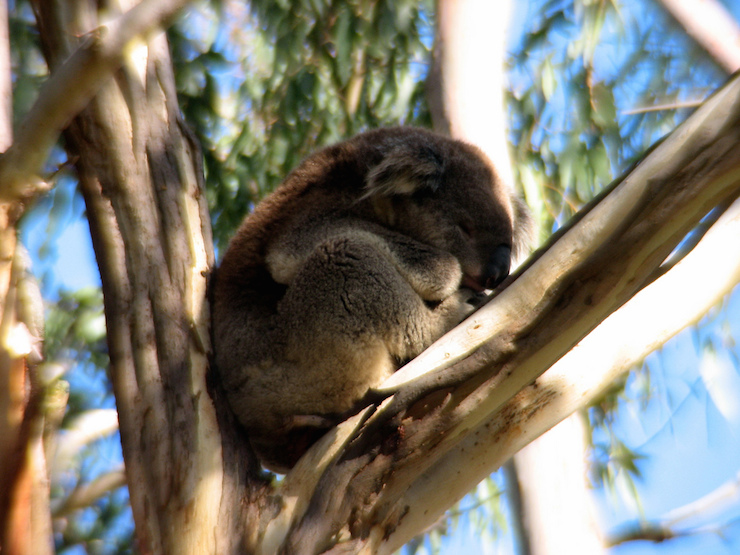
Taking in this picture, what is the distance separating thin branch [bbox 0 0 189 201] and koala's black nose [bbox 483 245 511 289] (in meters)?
1.28

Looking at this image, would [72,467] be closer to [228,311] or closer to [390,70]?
[228,311]

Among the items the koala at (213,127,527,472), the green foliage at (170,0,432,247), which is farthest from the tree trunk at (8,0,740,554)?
the green foliage at (170,0,432,247)

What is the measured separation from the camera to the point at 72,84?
4.90ft

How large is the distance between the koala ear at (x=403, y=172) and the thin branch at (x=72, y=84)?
0.99m

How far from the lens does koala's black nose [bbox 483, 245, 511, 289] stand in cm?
240

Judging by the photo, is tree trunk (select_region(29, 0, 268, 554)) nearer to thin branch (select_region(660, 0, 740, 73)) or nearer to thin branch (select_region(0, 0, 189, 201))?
thin branch (select_region(0, 0, 189, 201))

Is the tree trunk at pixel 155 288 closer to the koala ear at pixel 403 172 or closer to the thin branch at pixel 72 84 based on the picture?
the thin branch at pixel 72 84

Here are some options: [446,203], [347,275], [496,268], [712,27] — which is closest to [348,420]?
[347,275]

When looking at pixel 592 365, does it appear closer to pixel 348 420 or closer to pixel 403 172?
pixel 348 420

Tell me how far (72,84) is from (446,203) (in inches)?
53.0

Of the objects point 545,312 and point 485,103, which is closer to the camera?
point 545,312

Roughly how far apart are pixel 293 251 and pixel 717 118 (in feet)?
3.94

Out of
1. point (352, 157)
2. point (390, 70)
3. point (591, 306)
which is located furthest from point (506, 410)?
point (390, 70)

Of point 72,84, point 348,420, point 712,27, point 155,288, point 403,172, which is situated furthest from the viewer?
point 712,27
